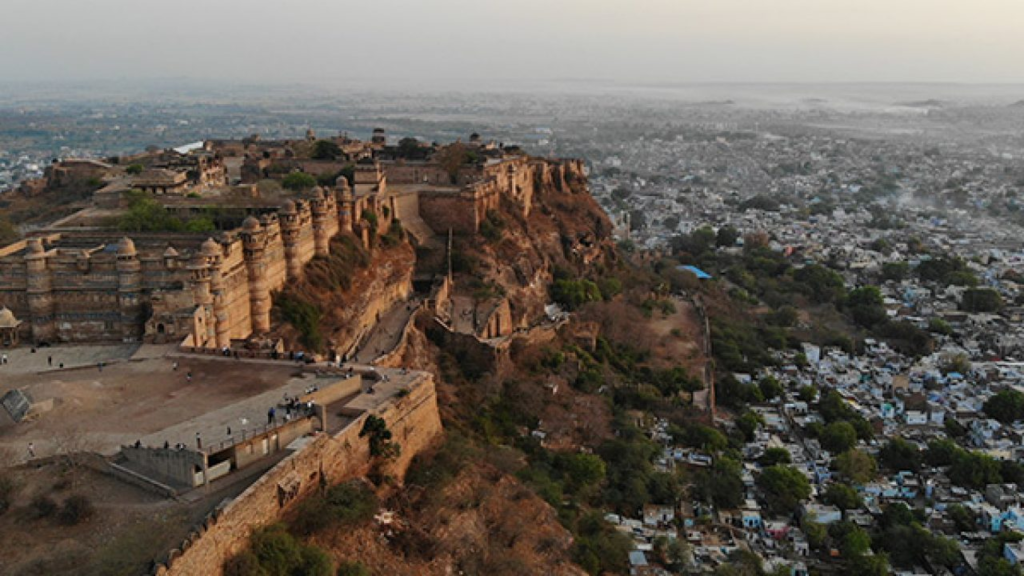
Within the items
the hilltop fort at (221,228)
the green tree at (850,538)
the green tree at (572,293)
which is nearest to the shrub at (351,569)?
the hilltop fort at (221,228)

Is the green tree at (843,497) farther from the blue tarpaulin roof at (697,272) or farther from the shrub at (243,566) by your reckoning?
the blue tarpaulin roof at (697,272)

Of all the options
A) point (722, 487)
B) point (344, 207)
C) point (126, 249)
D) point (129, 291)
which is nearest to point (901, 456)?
point (722, 487)

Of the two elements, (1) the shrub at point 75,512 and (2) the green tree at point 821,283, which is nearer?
(1) the shrub at point 75,512

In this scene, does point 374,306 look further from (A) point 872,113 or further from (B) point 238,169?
(A) point 872,113

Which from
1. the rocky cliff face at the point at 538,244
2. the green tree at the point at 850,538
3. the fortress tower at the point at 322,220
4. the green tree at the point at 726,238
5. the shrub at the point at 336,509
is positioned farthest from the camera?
the green tree at the point at 726,238

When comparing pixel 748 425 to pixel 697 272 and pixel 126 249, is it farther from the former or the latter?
pixel 697 272

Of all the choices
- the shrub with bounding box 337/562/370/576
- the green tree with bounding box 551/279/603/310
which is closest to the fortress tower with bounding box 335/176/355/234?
the green tree with bounding box 551/279/603/310

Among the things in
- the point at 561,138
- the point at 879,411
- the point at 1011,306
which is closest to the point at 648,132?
the point at 561,138
